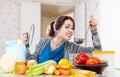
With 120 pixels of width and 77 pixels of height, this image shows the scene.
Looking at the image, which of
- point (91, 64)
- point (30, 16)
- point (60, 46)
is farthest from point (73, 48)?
point (30, 16)

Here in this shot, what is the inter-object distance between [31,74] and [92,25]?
507mm

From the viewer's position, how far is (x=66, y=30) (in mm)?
1367

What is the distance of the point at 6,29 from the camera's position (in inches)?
122

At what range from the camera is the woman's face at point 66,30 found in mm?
1338

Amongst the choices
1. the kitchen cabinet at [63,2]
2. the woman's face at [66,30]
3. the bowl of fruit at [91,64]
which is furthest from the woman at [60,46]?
the kitchen cabinet at [63,2]

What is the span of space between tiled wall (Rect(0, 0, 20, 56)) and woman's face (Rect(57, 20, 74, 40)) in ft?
5.93

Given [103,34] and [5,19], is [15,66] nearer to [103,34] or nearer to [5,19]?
[103,34]

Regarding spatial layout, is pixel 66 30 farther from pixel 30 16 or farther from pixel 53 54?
pixel 30 16

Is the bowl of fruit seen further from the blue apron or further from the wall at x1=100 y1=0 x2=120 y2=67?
the wall at x1=100 y1=0 x2=120 y2=67

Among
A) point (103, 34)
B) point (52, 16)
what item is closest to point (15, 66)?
point (103, 34)

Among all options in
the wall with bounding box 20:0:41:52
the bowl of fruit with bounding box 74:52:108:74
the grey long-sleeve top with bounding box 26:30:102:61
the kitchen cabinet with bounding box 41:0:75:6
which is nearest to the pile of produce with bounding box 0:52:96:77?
the bowl of fruit with bounding box 74:52:108:74

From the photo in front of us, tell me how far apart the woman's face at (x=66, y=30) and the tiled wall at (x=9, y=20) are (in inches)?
71.2

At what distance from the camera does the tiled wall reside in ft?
10.1

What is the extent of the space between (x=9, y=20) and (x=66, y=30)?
1.92 m
